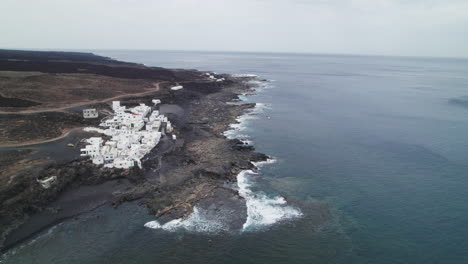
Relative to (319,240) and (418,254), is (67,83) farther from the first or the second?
(418,254)

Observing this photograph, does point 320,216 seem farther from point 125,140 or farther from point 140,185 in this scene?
point 125,140

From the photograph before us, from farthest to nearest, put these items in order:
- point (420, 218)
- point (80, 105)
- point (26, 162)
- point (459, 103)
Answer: point (459, 103) → point (80, 105) → point (26, 162) → point (420, 218)

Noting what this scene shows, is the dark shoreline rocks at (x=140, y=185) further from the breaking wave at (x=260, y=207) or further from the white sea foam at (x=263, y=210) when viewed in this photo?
A: the white sea foam at (x=263, y=210)

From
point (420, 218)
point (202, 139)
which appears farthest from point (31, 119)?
point (420, 218)

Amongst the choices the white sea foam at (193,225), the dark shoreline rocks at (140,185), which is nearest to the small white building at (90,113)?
the dark shoreline rocks at (140,185)

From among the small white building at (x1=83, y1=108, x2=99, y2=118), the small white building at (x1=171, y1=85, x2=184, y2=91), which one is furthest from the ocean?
the small white building at (x1=171, y1=85, x2=184, y2=91)
